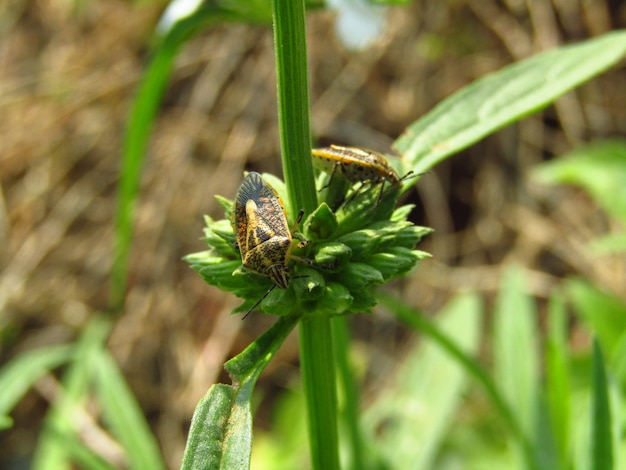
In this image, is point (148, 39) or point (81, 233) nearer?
point (81, 233)

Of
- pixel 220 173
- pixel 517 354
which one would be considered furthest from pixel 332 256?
pixel 220 173

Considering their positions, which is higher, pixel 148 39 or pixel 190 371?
pixel 148 39

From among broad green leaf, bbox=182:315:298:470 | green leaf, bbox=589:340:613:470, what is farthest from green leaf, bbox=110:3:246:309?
green leaf, bbox=589:340:613:470

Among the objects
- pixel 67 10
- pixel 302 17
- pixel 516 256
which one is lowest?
pixel 302 17

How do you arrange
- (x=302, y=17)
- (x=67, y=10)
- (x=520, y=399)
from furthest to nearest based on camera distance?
(x=67, y=10), (x=520, y=399), (x=302, y=17)

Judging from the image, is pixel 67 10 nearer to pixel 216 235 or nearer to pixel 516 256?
pixel 516 256

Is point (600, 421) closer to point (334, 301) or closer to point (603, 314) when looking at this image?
point (334, 301)

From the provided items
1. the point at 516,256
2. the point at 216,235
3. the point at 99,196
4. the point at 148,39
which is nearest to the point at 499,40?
the point at 516,256
